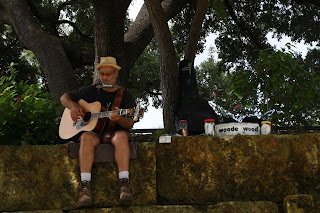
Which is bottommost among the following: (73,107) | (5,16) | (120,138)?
(120,138)

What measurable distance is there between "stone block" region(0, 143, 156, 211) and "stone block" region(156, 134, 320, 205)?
1.09 ft

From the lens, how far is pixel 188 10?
12508 mm

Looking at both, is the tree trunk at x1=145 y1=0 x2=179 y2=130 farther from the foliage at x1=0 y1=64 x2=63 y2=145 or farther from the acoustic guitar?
the acoustic guitar

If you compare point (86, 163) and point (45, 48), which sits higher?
point (45, 48)

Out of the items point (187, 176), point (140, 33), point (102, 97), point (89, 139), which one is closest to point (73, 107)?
point (102, 97)

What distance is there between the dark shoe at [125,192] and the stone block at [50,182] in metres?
0.20

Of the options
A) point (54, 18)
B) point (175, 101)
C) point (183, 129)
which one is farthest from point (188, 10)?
point (183, 129)

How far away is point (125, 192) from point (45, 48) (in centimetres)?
658

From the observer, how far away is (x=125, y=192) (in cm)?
387

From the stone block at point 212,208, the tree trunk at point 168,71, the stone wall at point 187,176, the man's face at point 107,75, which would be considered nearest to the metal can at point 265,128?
the stone wall at point 187,176

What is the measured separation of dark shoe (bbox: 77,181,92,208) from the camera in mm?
3852

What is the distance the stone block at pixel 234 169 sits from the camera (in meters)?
4.26

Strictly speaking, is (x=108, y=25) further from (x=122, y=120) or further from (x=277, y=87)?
(x=122, y=120)

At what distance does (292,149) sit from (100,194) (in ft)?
6.87
